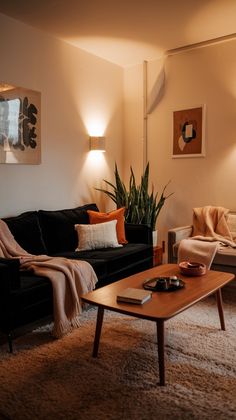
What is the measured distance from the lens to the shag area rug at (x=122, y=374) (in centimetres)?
178

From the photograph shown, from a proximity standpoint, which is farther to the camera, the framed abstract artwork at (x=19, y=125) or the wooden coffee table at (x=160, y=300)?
the framed abstract artwork at (x=19, y=125)

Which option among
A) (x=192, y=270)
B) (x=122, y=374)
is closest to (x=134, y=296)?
(x=122, y=374)

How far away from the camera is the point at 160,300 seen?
7.02 ft

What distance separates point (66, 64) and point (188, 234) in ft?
7.74

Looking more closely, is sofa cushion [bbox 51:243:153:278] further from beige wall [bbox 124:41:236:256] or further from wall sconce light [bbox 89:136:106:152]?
wall sconce light [bbox 89:136:106:152]

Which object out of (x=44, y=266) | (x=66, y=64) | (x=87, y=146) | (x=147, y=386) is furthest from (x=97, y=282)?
(x=66, y=64)

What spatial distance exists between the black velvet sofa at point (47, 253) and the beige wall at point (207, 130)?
896 mm

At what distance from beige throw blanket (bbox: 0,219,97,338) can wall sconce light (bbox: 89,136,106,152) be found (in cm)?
175

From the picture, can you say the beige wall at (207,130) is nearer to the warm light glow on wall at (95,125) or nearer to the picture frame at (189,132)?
the picture frame at (189,132)

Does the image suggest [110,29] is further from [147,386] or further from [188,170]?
[147,386]

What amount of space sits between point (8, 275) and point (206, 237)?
7.18 feet

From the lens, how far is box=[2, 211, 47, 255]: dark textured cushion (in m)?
3.18

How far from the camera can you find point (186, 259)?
353cm

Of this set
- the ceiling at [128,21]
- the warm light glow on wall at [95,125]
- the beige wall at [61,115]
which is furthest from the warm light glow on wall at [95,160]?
the ceiling at [128,21]
